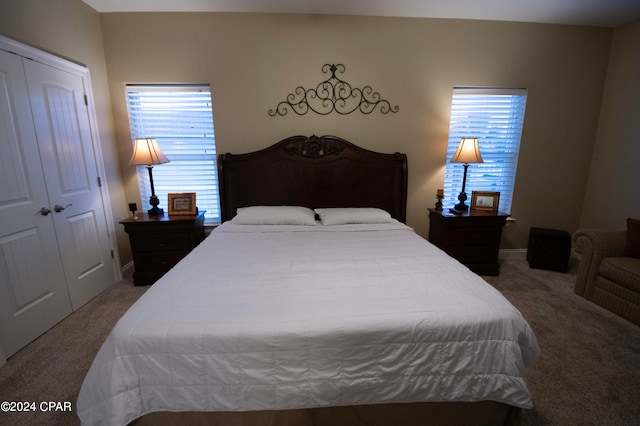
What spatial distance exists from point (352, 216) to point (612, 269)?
219 centimetres

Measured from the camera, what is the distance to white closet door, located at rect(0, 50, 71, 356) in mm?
1751

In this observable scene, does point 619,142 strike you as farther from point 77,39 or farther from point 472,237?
point 77,39

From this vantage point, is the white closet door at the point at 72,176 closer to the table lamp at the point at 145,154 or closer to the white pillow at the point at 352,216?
the table lamp at the point at 145,154

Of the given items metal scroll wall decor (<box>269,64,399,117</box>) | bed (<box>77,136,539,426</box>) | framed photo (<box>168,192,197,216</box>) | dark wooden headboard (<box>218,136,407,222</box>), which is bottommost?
bed (<box>77,136,539,426</box>)

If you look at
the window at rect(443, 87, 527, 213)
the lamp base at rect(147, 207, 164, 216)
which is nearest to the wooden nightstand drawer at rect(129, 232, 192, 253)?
the lamp base at rect(147, 207, 164, 216)

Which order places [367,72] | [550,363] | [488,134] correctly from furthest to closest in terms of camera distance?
1. [488,134]
2. [367,72]
3. [550,363]

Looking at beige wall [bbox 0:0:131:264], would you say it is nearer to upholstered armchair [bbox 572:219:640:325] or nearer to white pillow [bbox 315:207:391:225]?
white pillow [bbox 315:207:391:225]

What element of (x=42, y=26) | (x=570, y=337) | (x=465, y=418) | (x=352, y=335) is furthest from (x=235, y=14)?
(x=570, y=337)

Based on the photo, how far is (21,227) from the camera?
73.2 inches

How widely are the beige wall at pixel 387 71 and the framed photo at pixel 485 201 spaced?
403 mm

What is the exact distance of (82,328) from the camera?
208 centimetres

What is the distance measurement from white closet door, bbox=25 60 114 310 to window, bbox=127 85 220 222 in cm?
49

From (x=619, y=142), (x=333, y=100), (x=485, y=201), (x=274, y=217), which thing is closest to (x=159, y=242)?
(x=274, y=217)

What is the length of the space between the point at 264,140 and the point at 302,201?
80cm
